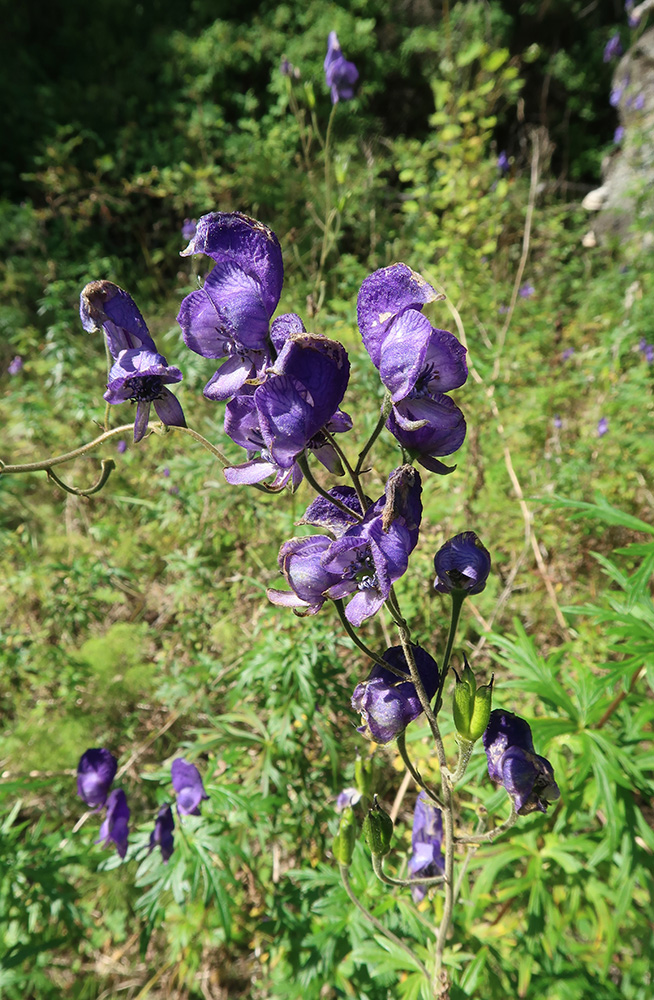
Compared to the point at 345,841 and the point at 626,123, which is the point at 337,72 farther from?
the point at 626,123

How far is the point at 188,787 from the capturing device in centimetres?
158

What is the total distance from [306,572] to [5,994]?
1.83m

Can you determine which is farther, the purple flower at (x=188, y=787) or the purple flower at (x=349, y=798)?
the purple flower at (x=188, y=787)

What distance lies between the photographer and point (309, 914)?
1.59 m

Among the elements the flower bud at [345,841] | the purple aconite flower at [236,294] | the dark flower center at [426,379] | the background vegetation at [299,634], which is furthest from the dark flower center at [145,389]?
the flower bud at [345,841]

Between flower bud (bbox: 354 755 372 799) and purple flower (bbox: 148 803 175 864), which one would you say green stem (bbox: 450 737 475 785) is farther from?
purple flower (bbox: 148 803 175 864)

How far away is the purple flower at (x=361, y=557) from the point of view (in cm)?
68

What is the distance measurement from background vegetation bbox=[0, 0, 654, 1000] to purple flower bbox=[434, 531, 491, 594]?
0.39 metres

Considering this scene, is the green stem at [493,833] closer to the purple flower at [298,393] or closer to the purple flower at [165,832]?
the purple flower at [298,393]

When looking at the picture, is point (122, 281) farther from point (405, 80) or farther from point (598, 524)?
point (598, 524)

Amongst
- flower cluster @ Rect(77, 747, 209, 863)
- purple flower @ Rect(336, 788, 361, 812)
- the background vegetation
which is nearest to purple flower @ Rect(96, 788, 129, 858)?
flower cluster @ Rect(77, 747, 209, 863)

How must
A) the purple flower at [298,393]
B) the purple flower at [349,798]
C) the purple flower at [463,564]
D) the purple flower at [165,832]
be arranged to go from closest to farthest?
the purple flower at [298,393], the purple flower at [463,564], the purple flower at [349,798], the purple flower at [165,832]

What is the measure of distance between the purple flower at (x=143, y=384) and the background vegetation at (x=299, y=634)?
25.1 inches

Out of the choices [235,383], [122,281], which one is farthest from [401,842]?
[122,281]
